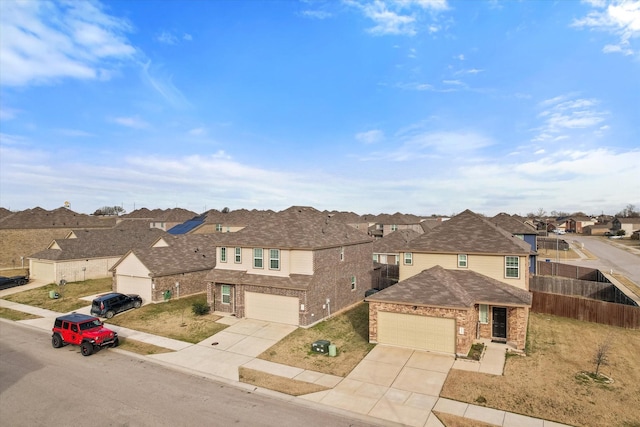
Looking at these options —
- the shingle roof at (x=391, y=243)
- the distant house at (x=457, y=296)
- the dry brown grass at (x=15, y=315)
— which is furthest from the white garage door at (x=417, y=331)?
the shingle roof at (x=391, y=243)

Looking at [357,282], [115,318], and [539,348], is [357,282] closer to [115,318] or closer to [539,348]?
[539,348]

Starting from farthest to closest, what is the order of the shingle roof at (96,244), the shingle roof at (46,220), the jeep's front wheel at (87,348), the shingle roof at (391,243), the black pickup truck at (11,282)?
the shingle roof at (46,220) → the shingle roof at (391,243) → the shingle roof at (96,244) → the black pickup truck at (11,282) → the jeep's front wheel at (87,348)

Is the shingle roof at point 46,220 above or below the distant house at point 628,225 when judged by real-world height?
above

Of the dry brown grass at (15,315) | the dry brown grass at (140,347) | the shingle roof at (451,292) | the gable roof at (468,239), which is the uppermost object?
the gable roof at (468,239)

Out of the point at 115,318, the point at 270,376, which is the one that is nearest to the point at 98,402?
the point at 270,376

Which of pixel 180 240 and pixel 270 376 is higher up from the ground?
pixel 180 240

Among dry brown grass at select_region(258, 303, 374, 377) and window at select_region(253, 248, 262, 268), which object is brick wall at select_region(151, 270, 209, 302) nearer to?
window at select_region(253, 248, 262, 268)

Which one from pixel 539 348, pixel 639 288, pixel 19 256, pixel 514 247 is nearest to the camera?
pixel 539 348

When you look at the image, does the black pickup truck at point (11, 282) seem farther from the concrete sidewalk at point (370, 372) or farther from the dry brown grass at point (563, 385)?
the dry brown grass at point (563, 385)
